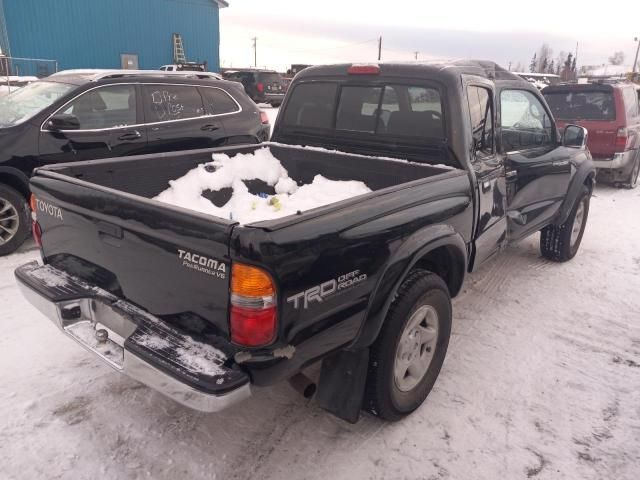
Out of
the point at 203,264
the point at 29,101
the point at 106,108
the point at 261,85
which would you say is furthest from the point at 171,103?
the point at 261,85

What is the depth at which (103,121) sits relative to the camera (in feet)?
18.1

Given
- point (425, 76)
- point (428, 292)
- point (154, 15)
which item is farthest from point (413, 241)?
point (154, 15)

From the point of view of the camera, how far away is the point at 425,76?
3.43 m

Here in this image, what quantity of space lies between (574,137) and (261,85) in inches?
744

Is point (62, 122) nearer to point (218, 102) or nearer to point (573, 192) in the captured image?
point (218, 102)

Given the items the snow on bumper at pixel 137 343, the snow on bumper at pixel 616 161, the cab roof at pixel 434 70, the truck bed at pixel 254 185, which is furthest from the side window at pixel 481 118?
the snow on bumper at pixel 616 161

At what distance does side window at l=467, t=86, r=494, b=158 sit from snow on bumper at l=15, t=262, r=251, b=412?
7.75ft

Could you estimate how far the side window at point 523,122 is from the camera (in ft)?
13.6

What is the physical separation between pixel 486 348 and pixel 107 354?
2.62m

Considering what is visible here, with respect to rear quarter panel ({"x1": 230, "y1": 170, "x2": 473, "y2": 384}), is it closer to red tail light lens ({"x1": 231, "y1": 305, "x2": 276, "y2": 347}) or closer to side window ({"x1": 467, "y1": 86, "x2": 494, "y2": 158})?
red tail light lens ({"x1": 231, "y1": 305, "x2": 276, "y2": 347})

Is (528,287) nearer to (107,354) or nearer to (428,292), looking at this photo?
(428,292)

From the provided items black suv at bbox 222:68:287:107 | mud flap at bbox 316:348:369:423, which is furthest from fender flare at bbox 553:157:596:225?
black suv at bbox 222:68:287:107

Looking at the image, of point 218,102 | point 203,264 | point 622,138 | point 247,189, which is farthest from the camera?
point 622,138

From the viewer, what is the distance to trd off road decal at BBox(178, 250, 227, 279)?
77.5 inches
